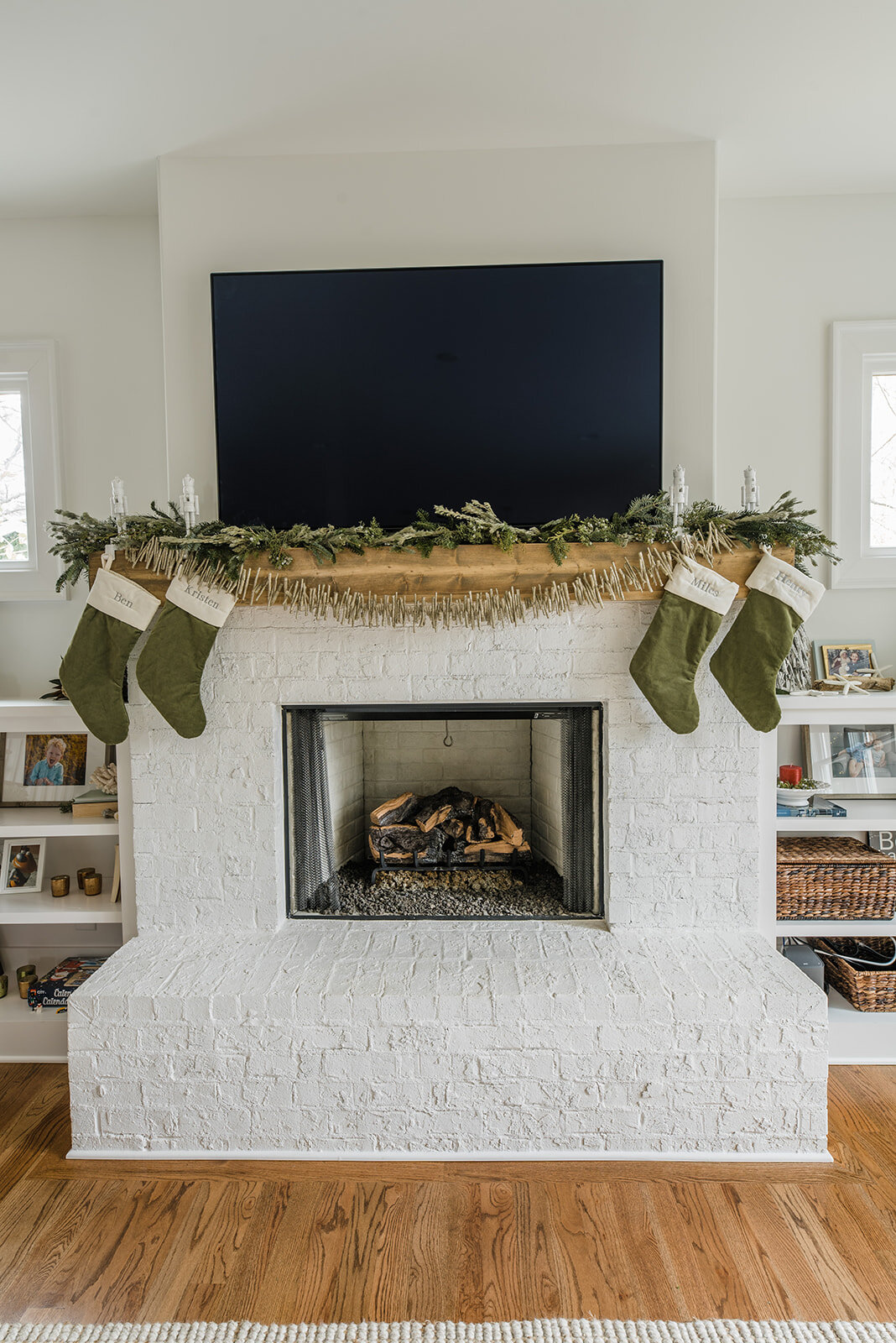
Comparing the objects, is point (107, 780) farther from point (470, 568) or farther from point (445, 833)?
point (470, 568)

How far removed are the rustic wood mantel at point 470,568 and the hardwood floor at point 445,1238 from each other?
4.29 feet

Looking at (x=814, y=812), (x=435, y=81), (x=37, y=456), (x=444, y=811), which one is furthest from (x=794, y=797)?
(x=37, y=456)

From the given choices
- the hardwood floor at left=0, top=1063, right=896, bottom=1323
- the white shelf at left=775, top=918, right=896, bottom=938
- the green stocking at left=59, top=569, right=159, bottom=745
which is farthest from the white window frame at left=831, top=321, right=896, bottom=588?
the green stocking at left=59, top=569, right=159, bottom=745

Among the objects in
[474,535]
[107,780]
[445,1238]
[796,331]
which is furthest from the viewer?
[796,331]

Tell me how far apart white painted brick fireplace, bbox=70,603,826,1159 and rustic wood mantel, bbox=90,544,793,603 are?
14 centimetres

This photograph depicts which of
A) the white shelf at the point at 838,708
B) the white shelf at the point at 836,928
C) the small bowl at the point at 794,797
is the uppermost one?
the white shelf at the point at 838,708

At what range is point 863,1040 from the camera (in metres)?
2.18

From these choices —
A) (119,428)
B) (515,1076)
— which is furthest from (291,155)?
(515,1076)

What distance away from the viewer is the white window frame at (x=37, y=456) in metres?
2.50

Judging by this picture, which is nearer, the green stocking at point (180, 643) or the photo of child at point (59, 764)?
the green stocking at point (180, 643)

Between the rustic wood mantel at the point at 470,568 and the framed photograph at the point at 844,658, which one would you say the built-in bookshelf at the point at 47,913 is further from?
the framed photograph at the point at 844,658

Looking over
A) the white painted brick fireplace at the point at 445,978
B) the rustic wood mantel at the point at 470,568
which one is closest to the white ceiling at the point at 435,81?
the rustic wood mantel at the point at 470,568

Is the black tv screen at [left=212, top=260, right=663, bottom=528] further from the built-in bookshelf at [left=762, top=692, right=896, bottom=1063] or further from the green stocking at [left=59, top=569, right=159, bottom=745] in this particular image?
the built-in bookshelf at [left=762, top=692, right=896, bottom=1063]

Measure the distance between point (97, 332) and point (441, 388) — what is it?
1186 millimetres
